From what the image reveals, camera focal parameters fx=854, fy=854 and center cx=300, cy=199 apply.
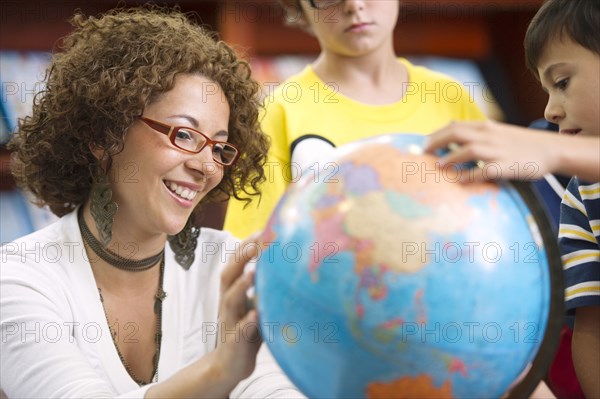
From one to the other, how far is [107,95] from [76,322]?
0.49 meters

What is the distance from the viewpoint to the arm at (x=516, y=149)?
1.23 metres

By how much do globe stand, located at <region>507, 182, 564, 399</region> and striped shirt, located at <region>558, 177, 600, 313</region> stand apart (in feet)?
1.02

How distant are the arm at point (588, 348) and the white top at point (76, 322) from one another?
1.88ft

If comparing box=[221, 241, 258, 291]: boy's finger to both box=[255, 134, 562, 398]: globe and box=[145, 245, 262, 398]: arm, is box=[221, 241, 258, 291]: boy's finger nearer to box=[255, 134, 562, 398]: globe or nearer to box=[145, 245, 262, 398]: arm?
box=[145, 245, 262, 398]: arm

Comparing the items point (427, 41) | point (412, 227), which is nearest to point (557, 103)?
point (412, 227)

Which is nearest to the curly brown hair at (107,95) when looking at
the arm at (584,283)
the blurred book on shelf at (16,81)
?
the arm at (584,283)

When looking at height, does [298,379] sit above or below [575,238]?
below

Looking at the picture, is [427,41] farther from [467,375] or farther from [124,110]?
[467,375]

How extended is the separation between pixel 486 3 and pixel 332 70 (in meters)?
1.85

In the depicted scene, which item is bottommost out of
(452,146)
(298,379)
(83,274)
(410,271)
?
(83,274)

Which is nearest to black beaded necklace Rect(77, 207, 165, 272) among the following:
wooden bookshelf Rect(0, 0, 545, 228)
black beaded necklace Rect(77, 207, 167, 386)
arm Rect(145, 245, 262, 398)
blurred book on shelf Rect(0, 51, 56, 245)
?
black beaded necklace Rect(77, 207, 167, 386)

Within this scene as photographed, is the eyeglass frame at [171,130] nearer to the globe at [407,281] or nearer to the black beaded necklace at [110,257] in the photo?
the black beaded necklace at [110,257]

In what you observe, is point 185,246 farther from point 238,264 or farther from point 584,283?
point 584,283

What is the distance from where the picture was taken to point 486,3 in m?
3.95
